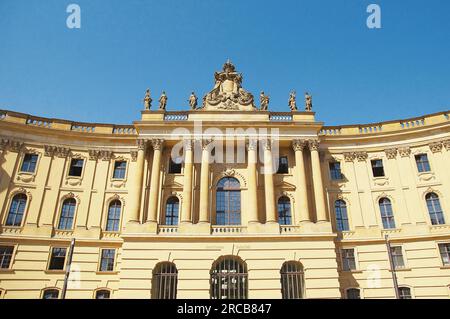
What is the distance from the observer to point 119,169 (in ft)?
103

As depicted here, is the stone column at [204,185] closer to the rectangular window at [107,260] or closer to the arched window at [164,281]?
the arched window at [164,281]

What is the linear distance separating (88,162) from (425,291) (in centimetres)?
3063

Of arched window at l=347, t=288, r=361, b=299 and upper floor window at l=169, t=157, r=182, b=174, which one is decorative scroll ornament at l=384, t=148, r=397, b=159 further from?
upper floor window at l=169, t=157, r=182, b=174

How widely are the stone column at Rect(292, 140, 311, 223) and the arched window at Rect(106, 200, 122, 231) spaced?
15868mm

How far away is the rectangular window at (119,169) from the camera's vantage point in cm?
3113

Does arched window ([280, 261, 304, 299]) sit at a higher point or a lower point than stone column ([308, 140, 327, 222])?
lower

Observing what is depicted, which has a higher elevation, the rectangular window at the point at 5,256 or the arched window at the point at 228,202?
the arched window at the point at 228,202

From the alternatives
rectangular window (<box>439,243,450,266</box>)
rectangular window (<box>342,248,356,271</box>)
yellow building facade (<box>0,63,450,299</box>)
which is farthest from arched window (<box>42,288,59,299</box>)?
rectangular window (<box>439,243,450,266</box>)

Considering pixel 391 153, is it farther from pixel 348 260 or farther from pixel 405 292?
pixel 405 292

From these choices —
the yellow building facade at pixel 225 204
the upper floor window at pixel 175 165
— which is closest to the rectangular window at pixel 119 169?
the yellow building facade at pixel 225 204

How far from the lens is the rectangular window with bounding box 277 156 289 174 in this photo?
100 ft

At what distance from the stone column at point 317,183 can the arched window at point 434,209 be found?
30.7 feet

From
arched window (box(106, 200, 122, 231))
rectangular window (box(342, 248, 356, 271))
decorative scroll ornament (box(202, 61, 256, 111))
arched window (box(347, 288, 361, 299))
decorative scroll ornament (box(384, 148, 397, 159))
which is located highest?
decorative scroll ornament (box(202, 61, 256, 111))
